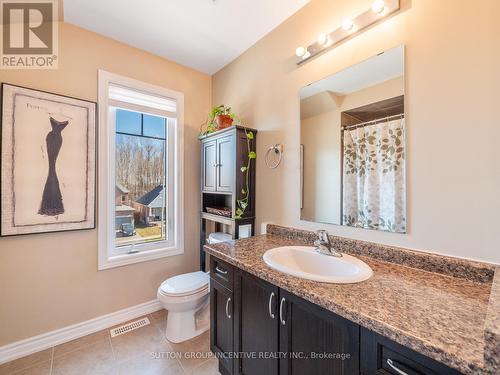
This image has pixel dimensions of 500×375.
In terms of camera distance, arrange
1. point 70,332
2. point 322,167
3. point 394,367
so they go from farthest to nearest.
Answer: point 70,332 → point 322,167 → point 394,367

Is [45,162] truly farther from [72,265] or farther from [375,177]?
[375,177]

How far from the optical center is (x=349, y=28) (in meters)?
1.40

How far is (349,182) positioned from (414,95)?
565 mm

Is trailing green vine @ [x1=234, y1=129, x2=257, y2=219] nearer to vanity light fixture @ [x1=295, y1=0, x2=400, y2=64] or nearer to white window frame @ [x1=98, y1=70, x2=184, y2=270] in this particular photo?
vanity light fixture @ [x1=295, y1=0, x2=400, y2=64]

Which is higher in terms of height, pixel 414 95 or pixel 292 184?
pixel 414 95

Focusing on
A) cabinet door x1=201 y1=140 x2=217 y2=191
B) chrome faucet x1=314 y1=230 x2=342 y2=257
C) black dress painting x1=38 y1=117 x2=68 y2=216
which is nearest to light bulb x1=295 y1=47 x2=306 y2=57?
cabinet door x1=201 y1=140 x2=217 y2=191

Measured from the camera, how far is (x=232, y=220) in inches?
79.6

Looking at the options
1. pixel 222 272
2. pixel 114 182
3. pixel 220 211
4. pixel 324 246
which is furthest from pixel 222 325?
pixel 114 182

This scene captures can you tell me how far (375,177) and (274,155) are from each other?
2.77 feet

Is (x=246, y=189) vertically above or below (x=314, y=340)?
above

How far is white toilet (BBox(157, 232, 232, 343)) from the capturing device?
1.81 metres

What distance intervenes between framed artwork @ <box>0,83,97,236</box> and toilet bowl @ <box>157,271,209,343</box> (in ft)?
2.99

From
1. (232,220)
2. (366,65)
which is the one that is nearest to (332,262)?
(232,220)

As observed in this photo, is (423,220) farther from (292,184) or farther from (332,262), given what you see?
(292,184)
